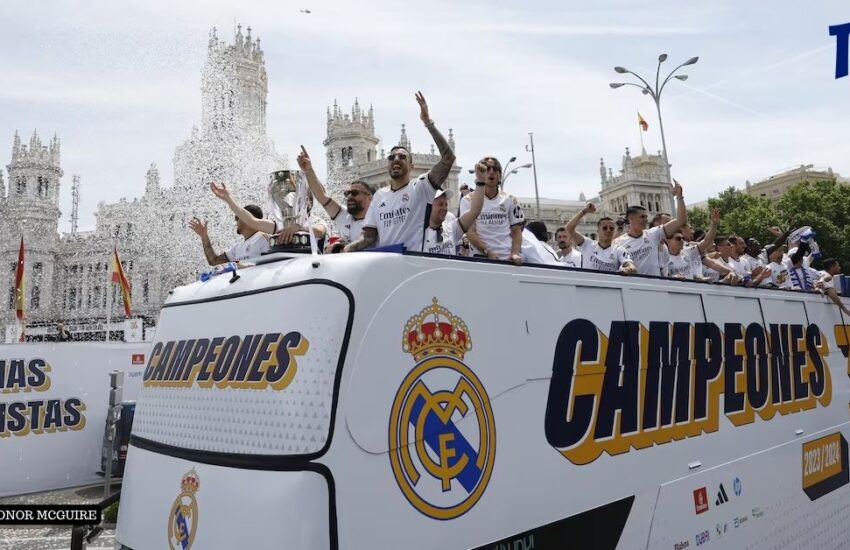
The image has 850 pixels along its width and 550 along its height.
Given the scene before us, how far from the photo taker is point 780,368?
5.78 metres

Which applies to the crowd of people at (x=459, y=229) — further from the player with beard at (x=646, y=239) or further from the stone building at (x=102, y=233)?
the stone building at (x=102, y=233)

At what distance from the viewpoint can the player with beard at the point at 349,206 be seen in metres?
4.96

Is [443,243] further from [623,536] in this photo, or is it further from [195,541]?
[195,541]

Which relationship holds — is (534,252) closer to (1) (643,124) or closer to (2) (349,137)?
(1) (643,124)

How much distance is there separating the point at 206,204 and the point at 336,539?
6362 cm

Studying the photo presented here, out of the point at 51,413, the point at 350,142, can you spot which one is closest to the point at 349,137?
the point at 350,142

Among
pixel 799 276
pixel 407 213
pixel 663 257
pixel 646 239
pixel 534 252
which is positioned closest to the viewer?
pixel 407 213

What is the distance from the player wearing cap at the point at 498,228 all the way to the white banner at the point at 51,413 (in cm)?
698

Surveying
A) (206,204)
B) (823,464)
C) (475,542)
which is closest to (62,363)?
(475,542)

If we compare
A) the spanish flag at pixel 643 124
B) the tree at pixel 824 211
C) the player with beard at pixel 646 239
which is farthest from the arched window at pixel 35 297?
the player with beard at pixel 646 239

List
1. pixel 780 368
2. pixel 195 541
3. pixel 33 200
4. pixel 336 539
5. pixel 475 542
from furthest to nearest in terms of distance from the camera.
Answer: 1. pixel 33 200
2. pixel 780 368
3. pixel 475 542
4. pixel 195 541
5. pixel 336 539

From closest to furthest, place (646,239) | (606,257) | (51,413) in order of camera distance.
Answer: (606,257), (646,239), (51,413)

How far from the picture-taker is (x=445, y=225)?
5.13 metres

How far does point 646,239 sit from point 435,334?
4.05m
